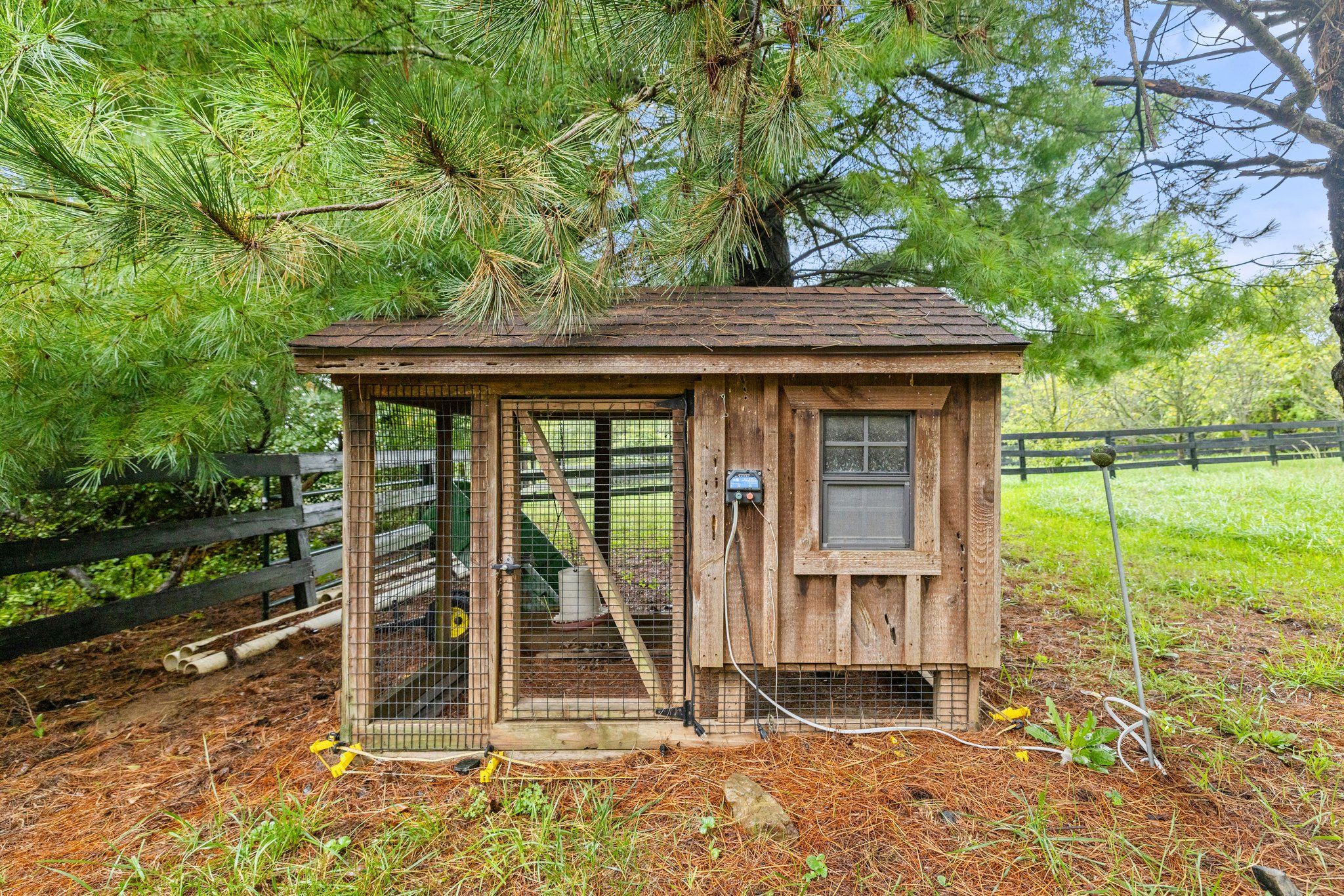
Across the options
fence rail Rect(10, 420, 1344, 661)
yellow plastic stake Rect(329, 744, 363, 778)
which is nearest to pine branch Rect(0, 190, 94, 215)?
fence rail Rect(10, 420, 1344, 661)

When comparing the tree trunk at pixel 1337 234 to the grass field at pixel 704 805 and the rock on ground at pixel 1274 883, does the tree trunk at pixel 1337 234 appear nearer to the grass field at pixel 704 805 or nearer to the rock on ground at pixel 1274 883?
the grass field at pixel 704 805

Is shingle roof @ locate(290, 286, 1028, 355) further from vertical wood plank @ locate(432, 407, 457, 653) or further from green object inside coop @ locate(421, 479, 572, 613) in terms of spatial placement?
green object inside coop @ locate(421, 479, 572, 613)

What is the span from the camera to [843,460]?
3.14 metres

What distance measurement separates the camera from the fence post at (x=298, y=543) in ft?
16.6

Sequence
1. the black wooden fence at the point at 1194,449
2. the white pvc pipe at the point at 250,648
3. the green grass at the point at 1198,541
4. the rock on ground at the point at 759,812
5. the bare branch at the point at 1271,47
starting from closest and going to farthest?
the rock on ground at the point at 759,812 < the white pvc pipe at the point at 250,648 < the bare branch at the point at 1271,47 < the green grass at the point at 1198,541 < the black wooden fence at the point at 1194,449

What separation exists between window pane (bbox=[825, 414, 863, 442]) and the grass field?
171 centimetres

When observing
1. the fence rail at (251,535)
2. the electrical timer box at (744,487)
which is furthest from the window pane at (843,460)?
the fence rail at (251,535)

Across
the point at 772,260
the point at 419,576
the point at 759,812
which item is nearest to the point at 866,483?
the point at 759,812

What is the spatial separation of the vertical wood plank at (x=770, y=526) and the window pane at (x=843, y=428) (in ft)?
1.02

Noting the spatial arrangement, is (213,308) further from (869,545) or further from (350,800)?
(869,545)

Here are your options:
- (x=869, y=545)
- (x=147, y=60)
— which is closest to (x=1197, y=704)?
(x=869, y=545)

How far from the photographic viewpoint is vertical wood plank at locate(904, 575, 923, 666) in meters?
3.08

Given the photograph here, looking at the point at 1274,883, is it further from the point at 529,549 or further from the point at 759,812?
the point at 529,549

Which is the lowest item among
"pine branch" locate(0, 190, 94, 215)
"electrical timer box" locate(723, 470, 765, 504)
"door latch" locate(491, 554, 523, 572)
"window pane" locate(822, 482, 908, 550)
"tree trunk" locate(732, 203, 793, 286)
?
"door latch" locate(491, 554, 523, 572)
